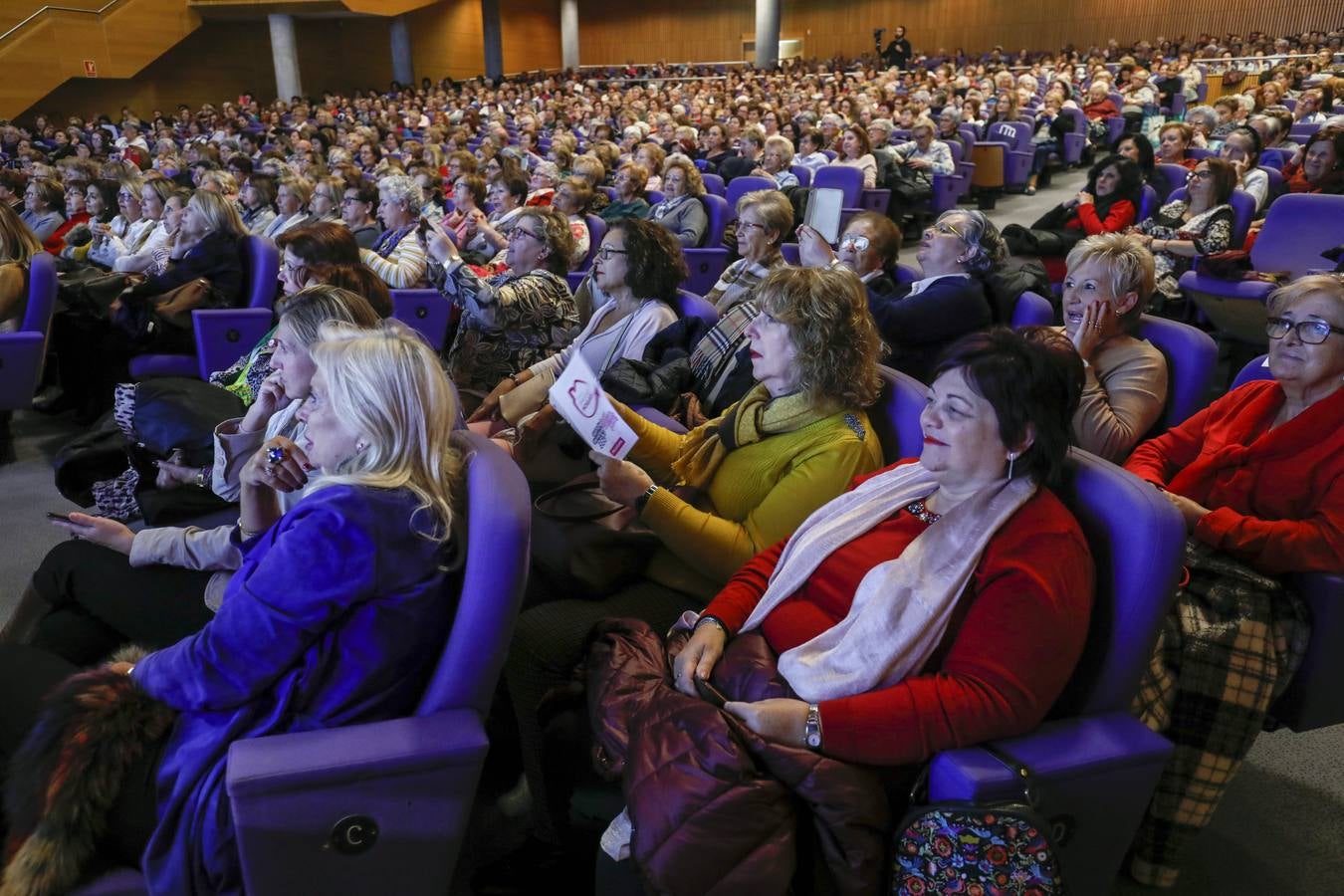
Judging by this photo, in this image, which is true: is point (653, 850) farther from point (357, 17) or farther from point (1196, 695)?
point (357, 17)

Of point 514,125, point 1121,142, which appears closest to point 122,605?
point 1121,142

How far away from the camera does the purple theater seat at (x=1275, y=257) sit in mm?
3463

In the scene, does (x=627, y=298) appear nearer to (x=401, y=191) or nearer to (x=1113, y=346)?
(x=1113, y=346)

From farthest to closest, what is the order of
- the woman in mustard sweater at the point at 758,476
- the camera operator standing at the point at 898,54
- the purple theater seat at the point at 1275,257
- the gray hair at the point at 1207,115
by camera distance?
the camera operator standing at the point at 898,54 < the gray hair at the point at 1207,115 < the purple theater seat at the point at 1275,257 < the woman in mustard sweater at the point at 758,476

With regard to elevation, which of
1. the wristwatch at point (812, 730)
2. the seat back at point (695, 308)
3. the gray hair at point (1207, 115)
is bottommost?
the wristwatch at point (812, 730)

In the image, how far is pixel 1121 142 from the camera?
201 inches

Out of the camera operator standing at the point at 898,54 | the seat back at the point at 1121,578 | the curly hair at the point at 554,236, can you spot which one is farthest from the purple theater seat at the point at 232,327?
the camera operator standing at the point at 898,54

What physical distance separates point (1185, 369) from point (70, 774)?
209cm

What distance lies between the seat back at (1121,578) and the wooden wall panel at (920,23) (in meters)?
21.9

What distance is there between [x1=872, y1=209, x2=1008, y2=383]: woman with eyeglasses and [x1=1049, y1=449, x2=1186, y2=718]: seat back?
125 centimetres

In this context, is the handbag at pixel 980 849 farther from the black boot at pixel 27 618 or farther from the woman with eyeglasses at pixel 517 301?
the woman with eyeglasses at pixel 517 301

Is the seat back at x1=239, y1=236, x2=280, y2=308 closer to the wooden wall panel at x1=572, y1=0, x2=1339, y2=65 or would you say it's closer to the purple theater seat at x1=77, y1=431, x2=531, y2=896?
the purple theater seat at x1=77, y1=431, x2=531, y2=896

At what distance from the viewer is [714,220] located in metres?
4.64

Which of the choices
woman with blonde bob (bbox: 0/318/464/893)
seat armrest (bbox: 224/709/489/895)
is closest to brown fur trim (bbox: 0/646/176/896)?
woman with blonde bob (bbox: 0/318/464/893)
